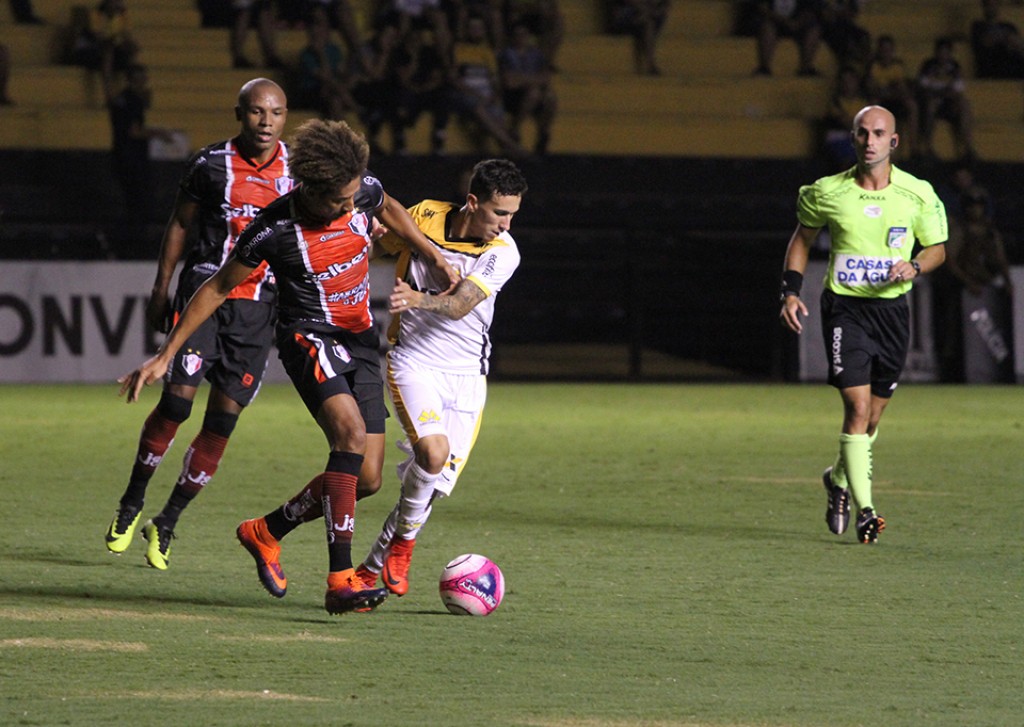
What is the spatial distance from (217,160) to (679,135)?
1646cm

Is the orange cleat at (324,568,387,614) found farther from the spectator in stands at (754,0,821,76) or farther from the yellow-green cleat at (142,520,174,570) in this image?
the spectator in stands at (754,0,821,76)

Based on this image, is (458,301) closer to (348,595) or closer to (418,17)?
(348,595)

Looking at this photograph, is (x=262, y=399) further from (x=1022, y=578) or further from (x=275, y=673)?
(x=275, y=673)

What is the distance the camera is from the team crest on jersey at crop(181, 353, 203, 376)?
777 cm

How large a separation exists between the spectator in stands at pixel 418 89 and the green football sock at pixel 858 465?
43.7 feet

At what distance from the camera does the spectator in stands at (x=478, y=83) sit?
21.8 meters

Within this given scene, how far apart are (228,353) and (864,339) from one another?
3240 mm

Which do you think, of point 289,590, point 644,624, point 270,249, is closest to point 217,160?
point 270,249

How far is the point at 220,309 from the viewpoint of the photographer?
788 centimetres

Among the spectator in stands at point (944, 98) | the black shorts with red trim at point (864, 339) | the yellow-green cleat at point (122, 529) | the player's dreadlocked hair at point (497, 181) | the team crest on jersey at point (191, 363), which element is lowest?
the spectator in stands at point (944, 98)

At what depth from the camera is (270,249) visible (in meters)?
6.42

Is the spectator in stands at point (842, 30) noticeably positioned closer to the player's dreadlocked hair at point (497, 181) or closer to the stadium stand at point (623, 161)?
the stadium stand at point (623, 161)

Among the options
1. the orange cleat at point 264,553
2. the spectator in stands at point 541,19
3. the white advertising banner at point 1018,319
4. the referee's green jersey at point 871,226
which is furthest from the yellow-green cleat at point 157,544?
the spectator in stands at point 541,19

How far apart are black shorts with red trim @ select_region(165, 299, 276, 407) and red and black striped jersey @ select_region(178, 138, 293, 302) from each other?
13 cm
